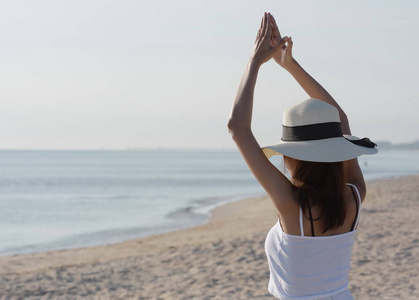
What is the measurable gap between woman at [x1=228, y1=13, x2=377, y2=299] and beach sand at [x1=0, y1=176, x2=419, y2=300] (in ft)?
16.8

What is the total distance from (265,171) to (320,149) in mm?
221

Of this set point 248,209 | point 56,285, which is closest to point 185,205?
point 248,209

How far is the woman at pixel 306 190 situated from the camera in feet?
6.46

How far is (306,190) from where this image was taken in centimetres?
201

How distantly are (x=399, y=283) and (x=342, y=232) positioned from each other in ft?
18.9

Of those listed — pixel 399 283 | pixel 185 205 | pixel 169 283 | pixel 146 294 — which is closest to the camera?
→ pixel 399 283

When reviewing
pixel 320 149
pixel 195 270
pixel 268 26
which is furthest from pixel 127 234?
pixel 320 149

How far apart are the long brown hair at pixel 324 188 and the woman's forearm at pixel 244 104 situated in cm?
27

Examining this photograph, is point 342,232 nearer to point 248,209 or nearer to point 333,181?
point 333,181

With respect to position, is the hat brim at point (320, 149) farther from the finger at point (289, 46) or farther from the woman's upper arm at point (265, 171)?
the finger at point (289, 46)

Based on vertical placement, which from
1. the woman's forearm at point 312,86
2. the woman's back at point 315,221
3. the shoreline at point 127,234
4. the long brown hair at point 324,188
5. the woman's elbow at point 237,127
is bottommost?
the shoreline at point 127,234

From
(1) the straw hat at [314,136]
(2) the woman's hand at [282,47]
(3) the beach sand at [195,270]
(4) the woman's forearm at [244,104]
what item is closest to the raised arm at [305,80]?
(2) the woman's hand at [282,47]

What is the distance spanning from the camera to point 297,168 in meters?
2.08

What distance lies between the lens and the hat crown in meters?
2.11
